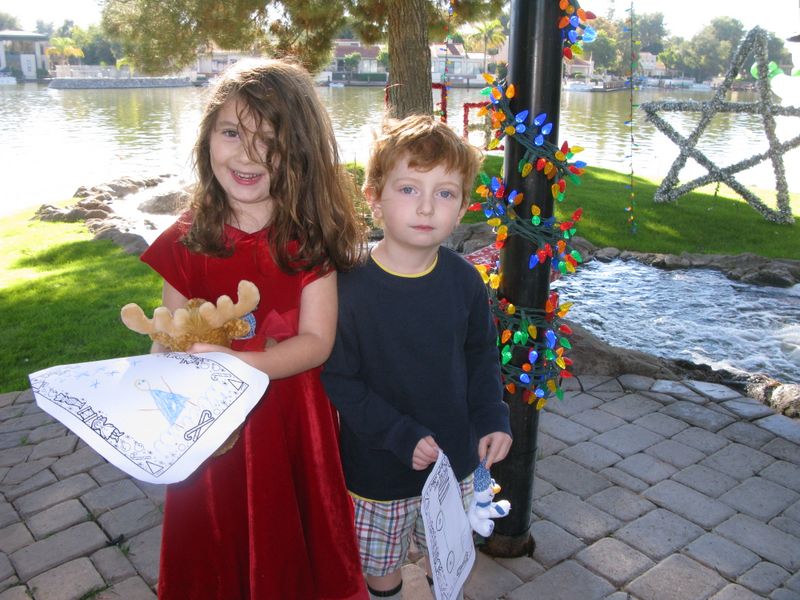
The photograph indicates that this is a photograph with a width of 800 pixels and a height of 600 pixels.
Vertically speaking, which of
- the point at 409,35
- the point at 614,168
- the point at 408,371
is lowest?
the point at 614,168

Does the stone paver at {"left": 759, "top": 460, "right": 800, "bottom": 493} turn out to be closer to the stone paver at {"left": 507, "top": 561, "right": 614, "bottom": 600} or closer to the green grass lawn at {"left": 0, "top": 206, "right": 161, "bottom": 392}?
the stone paver at {"left": 507, "top": 561, "right": 614, "bottom": 600}

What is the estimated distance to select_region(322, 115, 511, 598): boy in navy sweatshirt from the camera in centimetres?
158

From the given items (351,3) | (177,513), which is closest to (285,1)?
(351,3)

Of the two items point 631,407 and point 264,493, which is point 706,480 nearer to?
point 631,407

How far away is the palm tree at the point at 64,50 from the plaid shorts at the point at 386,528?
81669mm

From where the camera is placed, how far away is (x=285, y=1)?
700 centimetres

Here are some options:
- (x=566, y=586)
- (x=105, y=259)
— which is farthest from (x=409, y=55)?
(x=566, y=586)

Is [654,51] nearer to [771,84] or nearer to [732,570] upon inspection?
[771,84]

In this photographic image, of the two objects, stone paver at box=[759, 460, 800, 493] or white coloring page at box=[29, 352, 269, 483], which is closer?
white coloring page at box=[29, 352, 269, 483]

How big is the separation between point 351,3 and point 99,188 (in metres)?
5.20

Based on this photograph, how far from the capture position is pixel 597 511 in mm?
2693

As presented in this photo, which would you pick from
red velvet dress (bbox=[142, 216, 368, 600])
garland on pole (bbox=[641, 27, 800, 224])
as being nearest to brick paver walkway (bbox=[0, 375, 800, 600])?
red velvet dress (bbox=[142, 216, 368, 600])

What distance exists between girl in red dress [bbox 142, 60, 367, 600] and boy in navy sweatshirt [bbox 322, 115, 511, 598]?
74 mm

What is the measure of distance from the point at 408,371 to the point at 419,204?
393mm
